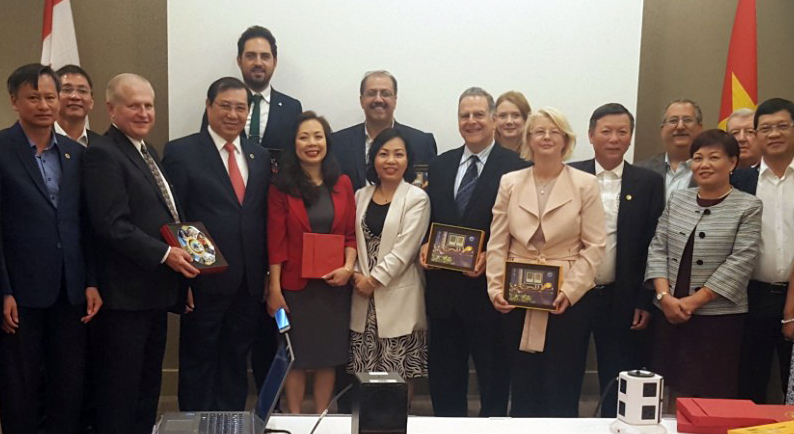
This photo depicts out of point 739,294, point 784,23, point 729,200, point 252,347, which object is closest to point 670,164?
point 729,200

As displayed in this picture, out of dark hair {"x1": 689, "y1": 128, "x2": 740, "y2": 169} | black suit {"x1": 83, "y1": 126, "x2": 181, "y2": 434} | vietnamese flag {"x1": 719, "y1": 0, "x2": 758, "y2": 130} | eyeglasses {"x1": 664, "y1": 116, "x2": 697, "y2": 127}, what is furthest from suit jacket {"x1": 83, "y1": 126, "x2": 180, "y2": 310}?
vietnamese flag {"x1": 719, "y1": 0, "x2": 758, "y2": 130}

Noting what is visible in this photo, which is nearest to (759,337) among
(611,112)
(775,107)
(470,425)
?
(775,107)

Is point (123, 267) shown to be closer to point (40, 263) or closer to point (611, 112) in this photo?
point (40, 263)

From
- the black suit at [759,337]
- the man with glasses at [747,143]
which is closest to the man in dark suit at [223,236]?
the black suit at [759,337]

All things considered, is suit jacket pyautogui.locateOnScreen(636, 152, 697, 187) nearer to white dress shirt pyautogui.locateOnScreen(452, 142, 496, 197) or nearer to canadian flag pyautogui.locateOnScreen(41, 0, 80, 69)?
white dress shirt pyautogui.locateOnScreen(452, 142, 496, 197)

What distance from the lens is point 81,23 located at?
4.30 m

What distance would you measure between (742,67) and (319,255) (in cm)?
296

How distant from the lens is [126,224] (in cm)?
288

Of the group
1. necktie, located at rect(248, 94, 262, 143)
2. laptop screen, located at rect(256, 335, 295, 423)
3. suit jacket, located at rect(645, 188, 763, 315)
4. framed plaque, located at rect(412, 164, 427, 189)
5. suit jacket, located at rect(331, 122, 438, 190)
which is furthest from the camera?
necktie, located at rect(248, 94, 262, 143)

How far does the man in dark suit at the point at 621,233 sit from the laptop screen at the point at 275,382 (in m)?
1.87

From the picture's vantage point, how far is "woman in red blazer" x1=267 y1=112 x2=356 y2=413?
10.9 ft

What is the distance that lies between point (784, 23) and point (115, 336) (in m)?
4.62

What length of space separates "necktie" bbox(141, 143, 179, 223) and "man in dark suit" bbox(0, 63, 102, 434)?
0.28 m

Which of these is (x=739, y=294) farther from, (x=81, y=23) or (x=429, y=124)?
(x=81, y=23)
